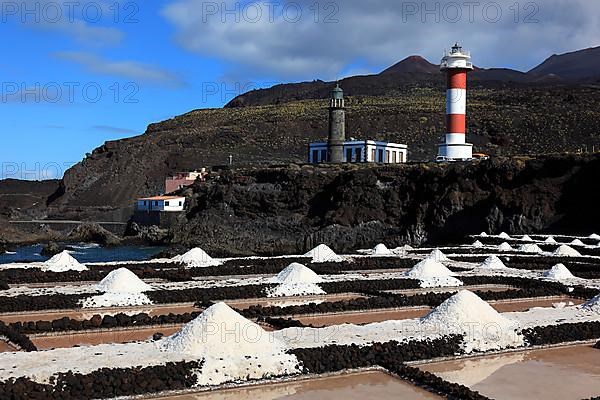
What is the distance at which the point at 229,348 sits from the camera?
1087 centimetres

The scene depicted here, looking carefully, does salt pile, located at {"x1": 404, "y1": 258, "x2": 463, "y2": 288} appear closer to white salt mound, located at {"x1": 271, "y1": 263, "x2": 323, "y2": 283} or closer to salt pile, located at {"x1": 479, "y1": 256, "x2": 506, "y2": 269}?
white salt mound, located at {"x1": 271, "y1": 263, "x2": 323, "y2": 283}

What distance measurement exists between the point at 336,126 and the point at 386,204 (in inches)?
532

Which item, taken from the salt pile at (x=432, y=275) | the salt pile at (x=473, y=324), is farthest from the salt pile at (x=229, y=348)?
the salt pile at (x=432, y=275)

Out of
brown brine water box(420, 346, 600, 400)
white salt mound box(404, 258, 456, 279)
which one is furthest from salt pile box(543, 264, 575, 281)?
brown brine water box(420, 346, 600, 400)

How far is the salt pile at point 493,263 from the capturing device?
23.7 metres

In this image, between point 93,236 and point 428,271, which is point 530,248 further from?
point 93,236

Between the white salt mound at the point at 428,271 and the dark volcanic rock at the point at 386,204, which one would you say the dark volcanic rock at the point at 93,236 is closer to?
the dark volcanic rock at the point at 386,204

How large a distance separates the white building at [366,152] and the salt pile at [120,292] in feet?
162

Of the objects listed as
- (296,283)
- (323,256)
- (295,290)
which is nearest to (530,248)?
(323,256)

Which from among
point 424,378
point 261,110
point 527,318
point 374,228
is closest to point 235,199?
point 374,228

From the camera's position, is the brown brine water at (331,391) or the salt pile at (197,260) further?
the salt pile at (197,260)

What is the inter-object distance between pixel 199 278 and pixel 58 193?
84.2 meters

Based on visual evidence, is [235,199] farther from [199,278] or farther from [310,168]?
[199,278]

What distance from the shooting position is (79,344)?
41.6 feet
